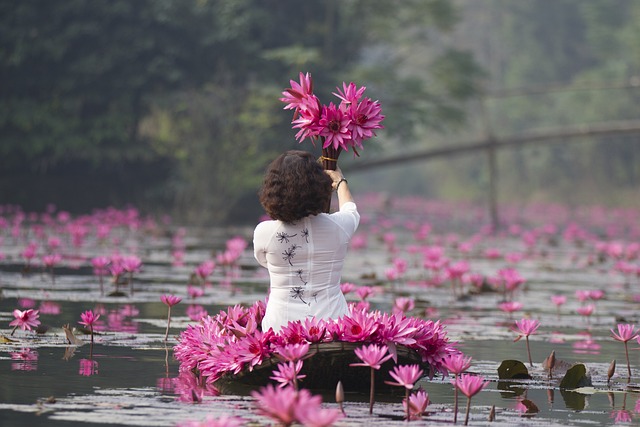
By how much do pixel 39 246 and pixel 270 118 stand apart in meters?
15.6

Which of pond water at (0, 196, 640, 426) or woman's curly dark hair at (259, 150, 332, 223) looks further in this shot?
woman's curly dark hair at (259, 150, 332, 223)

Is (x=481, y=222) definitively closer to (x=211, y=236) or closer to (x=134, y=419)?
(x=211, y=236)

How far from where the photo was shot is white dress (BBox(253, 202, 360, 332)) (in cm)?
626

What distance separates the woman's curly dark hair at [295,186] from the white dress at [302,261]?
0.14m

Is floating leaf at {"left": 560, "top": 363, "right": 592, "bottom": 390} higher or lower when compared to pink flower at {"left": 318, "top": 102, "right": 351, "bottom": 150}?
lower

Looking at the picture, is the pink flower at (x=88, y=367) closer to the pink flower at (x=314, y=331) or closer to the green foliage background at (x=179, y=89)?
the pink flower at (x=314, y=331)

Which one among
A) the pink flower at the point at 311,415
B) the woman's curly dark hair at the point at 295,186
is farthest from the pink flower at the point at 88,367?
the pink flower at the point at 311,415

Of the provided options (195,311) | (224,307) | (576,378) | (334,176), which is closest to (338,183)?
(334,176)

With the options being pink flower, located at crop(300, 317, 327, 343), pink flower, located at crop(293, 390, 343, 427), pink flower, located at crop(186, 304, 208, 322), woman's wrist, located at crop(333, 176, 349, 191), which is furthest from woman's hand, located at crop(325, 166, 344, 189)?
pink flower, located at crop(186, 304, 208, 322)

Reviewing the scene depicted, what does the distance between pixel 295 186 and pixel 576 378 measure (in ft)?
5.42

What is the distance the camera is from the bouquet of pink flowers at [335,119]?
635cm

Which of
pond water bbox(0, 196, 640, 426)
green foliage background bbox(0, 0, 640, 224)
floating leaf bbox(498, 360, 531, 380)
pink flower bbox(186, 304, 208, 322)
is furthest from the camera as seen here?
green foliage background bbox(0, 0, 640, 224)

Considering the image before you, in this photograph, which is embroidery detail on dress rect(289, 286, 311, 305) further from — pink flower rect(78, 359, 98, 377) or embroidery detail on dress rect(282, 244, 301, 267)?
pink flower rect(78, 359, 98, 377)

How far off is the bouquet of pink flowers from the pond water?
47.4 inches
